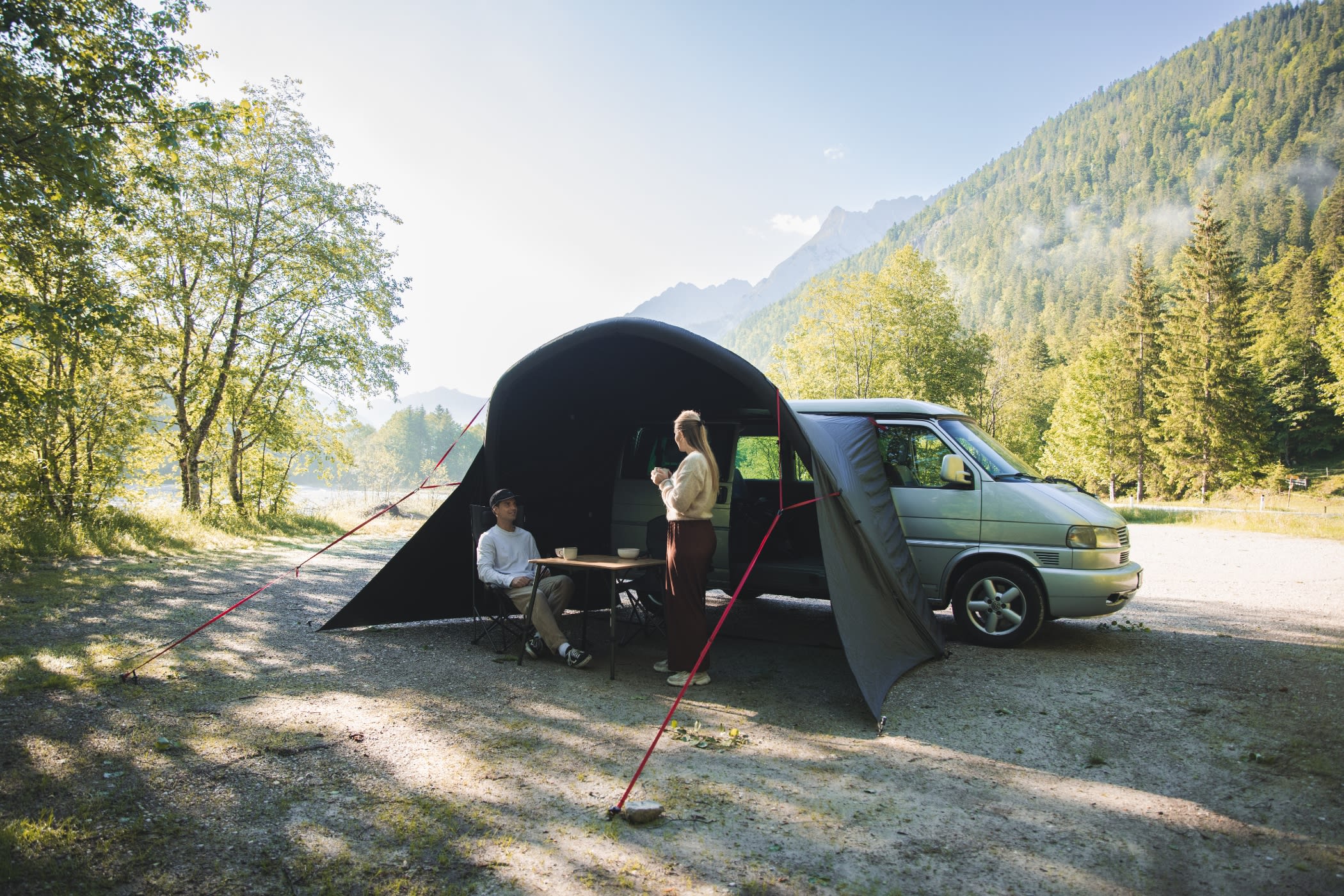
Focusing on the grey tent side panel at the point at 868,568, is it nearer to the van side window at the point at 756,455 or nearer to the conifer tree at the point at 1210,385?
the van side window at the point at 756,455

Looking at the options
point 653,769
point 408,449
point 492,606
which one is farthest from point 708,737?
point 408,449

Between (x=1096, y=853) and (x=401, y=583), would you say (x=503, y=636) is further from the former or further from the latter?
(x=1096, y=853)

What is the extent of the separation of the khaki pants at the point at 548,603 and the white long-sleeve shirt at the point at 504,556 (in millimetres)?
120

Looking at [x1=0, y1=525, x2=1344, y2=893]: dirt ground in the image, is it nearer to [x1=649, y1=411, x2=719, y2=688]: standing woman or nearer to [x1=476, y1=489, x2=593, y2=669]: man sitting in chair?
[x1=476, y1=489, x2=593, y2=669]: man sitting in chair

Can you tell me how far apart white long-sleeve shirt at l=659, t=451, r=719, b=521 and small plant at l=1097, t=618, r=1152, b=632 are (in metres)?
4.85

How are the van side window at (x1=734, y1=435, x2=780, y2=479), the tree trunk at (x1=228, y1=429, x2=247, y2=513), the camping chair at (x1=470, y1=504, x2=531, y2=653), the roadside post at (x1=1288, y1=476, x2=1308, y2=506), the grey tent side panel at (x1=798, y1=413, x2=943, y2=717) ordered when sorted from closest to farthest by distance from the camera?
the grey tent side panel at (x1=798, y1=413, x2=943, y2=717) < the camping chair at (x1=470, y1=504, x2=531, y2=653) < the van side window at (x1=734, y1=435, x2=780, y2=479) < the tree trunk at (x1=228, y1=429, x2=247, y2=513) < the roadside post at (x1=1288, y1=476, x2=1308, y2=506)

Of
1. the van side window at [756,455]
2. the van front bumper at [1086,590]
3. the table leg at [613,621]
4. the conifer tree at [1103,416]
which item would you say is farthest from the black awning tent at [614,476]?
the conifer tree at [1103,416]

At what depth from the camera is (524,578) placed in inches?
232

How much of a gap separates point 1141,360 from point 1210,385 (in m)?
4.94

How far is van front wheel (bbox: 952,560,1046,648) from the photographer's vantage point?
6.18 m

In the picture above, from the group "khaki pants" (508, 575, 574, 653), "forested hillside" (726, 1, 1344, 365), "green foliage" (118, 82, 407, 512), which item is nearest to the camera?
"khaki pants" (508, 575, 574, 653)

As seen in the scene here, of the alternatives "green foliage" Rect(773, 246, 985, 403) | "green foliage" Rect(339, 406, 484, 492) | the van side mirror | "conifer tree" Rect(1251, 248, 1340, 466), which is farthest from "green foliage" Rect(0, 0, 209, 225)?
"green foliage" Rect(339, 406, 484, 492)

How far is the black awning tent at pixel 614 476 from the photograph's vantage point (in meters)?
5.13

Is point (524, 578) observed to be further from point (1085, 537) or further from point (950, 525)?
point (1085, 537)
